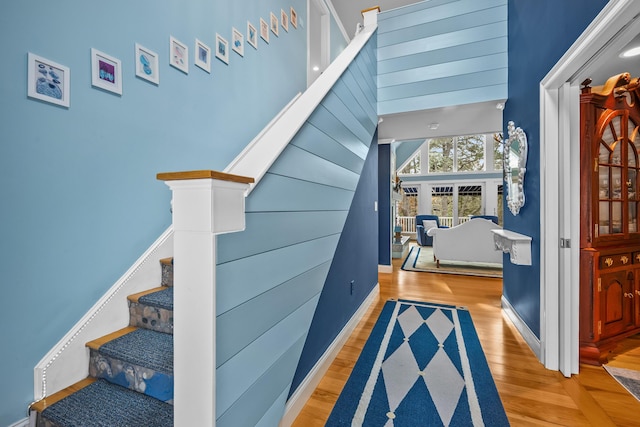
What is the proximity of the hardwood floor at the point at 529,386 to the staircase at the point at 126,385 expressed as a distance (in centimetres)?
75

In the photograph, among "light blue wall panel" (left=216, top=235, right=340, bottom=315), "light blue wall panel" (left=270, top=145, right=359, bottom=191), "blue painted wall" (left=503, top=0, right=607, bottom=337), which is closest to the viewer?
"light blue wall panel" (left=216, top=235, right=340, bottom=315)

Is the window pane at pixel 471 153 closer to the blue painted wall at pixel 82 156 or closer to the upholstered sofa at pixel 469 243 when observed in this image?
the upholstered sofa at pixel 469 243

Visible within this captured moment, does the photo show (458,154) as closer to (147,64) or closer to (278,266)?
(147,64)

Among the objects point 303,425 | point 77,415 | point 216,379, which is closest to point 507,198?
point 303,425

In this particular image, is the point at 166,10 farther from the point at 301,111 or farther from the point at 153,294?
the point at 153,294

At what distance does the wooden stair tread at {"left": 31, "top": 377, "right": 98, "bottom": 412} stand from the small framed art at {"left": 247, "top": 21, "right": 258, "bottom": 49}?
103 inches

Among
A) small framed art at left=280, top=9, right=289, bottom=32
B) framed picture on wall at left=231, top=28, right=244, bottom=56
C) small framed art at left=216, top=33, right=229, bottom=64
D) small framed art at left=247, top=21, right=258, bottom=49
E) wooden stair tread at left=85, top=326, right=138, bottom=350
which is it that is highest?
small framed art at left=280, top=9, right=289, bottom=32

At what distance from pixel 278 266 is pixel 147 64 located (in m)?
1.48

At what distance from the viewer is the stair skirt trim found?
3.96ft

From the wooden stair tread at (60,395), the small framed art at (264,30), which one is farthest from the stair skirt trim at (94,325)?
the small framed art at (264,30)

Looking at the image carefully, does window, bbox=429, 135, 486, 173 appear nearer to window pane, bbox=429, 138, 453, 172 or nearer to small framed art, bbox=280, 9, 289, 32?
window pane, bbox=429, 138, 453, 172

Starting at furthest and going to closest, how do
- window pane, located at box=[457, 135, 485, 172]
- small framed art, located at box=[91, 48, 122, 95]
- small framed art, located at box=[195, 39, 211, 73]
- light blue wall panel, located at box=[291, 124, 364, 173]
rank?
window pane, located at box=[457, 135, 485, 172] < small framed art, located at box=[195, 39, 211, 73] < small framed art, located at box=[91, 48, 122, 95] < light blue wall panel, located at box=[291, 124, 364, 173]

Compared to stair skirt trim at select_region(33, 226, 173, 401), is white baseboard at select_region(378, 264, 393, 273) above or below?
below

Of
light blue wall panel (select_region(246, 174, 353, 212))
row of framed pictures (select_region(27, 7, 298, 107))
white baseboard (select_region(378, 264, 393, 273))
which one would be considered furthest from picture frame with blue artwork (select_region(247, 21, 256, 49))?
white baseboard (select_region(378, 264, 393, 273))
